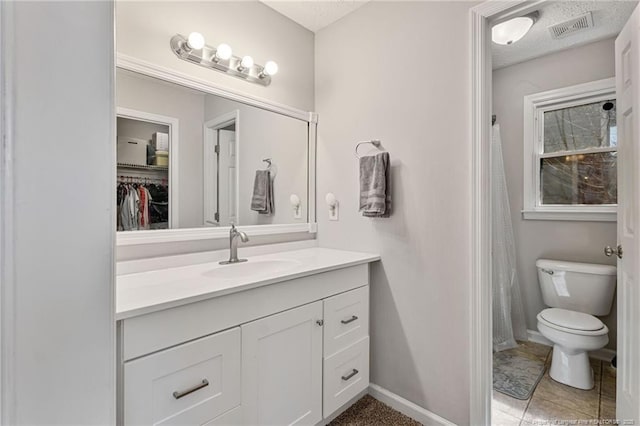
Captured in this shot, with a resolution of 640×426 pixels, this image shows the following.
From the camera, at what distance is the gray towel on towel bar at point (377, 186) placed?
67.6 inches

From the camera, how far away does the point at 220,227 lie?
1745 millimetres

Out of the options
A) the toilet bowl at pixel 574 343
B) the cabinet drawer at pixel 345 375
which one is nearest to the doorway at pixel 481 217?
the toilet bowl at pixel 574 343

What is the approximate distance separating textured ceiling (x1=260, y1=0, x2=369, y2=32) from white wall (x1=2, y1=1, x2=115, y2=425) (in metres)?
1.81

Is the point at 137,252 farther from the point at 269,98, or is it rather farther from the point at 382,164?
the point at 382,164

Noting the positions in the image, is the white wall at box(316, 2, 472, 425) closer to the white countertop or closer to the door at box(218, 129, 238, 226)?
the white countertop

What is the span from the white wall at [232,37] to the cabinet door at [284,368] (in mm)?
1321

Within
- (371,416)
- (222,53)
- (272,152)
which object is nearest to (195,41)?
(222,53)

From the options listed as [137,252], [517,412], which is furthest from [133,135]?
[517,412]

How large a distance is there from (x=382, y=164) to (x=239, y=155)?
33.2 inches

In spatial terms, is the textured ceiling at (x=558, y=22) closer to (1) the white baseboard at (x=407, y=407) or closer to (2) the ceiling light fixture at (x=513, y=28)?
(2) the ceiling light fixture at (x=513, y=28)

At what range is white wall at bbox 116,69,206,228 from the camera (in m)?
1.47

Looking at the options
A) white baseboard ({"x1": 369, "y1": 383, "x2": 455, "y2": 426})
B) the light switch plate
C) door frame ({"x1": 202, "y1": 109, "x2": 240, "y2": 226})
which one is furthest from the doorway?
door frame ({"x1": 202, "y1": 109, "x2": 240, "y2": 226})

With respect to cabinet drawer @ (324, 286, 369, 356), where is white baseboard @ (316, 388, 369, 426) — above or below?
below

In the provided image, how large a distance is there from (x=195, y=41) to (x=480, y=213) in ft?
5.32
